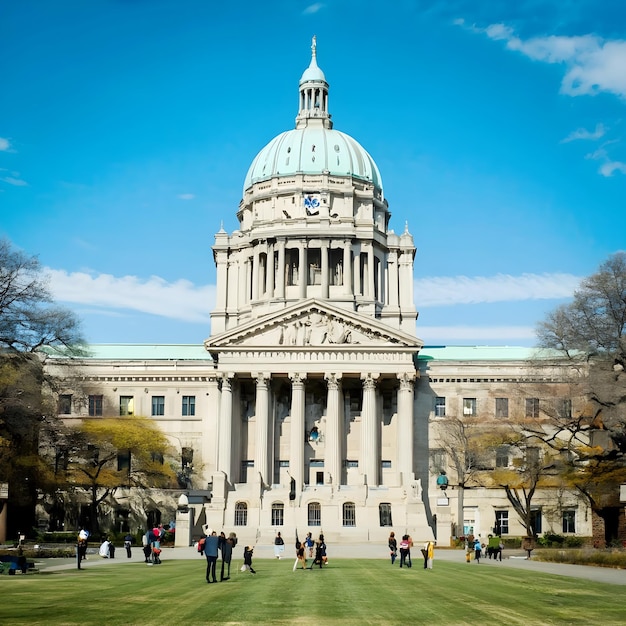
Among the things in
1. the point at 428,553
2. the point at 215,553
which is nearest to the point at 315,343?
the point at 428,553

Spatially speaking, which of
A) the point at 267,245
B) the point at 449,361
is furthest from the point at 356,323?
the point at 267,245

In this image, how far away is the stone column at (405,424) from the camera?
323 feet

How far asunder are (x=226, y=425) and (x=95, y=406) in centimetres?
1870

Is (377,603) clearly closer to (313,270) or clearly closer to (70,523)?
(70,523)

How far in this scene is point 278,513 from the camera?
93.8m

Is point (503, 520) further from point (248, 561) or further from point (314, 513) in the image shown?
point (248, 561)

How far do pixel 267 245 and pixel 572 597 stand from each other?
83683mm

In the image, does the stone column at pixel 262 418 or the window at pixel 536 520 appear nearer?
the stone column at pixel 262 418

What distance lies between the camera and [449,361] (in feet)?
360

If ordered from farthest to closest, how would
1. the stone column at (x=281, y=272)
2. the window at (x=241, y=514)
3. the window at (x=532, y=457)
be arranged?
the stone column at (x=281, y=272)
the window at (x=241, y=514)
the window at (x=532, y=457)

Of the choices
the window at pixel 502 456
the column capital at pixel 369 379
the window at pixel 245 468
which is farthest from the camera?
the window at pixel 245 468

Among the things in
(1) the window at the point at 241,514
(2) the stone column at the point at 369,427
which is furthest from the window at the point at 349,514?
(1) the window at the point at 241,514

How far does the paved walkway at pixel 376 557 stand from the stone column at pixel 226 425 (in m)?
18.8

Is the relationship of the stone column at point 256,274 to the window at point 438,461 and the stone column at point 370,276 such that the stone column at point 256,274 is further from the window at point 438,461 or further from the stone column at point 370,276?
the window at point 438,461
